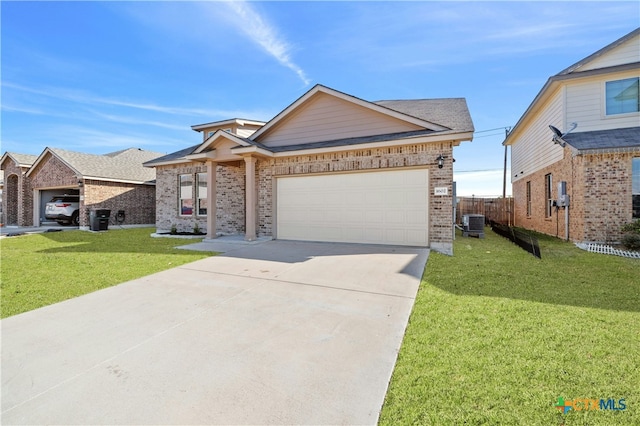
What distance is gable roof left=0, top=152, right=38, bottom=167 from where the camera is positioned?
18.5 m

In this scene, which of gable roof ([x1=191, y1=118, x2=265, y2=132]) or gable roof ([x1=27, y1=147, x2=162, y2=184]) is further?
gable roof ([x1=27, y1=147, x2=162, y2=184])

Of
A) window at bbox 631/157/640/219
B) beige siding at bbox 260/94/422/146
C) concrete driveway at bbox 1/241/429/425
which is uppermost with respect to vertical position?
beige siding at bbox 260/94/422/146

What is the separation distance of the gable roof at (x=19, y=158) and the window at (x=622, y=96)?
99.5 feet

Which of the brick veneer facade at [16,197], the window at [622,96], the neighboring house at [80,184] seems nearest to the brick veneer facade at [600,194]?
the window at [622,96]

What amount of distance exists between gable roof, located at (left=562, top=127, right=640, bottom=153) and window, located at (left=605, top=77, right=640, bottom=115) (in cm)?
78

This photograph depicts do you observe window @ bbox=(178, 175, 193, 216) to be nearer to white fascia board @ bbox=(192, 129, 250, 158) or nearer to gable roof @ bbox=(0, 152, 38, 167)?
white fascia board @ bbox=(192, 129, 250, 158)

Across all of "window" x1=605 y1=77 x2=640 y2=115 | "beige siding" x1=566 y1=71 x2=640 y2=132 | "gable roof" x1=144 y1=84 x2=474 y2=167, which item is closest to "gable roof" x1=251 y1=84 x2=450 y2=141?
"gable roof" x1=144 y1=84 x2=474 y2=167

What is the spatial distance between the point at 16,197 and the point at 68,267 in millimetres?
19663

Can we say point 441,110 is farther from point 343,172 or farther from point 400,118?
point 343,172

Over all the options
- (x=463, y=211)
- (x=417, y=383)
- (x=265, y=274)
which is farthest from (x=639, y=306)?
(x=463, y=211)

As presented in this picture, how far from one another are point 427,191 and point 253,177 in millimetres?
5772

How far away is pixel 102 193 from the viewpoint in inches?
650

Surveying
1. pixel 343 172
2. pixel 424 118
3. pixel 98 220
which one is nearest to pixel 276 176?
pixel 343 172

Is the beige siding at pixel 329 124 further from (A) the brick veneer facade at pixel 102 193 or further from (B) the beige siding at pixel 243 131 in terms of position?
(A) the brick veneer facade at pixel 102 193
